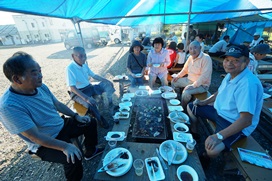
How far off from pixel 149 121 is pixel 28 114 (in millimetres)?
1900

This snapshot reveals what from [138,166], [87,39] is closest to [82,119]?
[138,166]

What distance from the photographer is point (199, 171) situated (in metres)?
1.46

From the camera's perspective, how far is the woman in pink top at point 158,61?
4.07 meters

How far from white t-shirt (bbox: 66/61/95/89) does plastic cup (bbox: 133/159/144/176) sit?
228 cm

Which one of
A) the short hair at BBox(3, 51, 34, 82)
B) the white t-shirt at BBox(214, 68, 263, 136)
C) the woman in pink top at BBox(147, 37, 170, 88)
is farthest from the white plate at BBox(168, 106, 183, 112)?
the short hair at BBox(3, 51, 34, 82)

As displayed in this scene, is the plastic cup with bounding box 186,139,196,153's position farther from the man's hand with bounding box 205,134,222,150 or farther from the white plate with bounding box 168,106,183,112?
the white plate with bounding box 168,106,183,112

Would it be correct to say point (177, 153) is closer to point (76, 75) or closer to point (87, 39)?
point (76, 75)

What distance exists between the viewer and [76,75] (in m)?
3.12

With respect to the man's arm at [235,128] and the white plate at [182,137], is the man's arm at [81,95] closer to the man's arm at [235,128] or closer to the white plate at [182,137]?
the white plate at [182,137]

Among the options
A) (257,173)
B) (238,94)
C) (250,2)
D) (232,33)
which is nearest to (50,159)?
(257,173)

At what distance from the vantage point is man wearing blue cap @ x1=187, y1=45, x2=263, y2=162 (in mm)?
1636

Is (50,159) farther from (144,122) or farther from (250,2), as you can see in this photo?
(250,2)

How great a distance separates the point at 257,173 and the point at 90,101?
2927 mm

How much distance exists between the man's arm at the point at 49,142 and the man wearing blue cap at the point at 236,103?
5.89 feet
